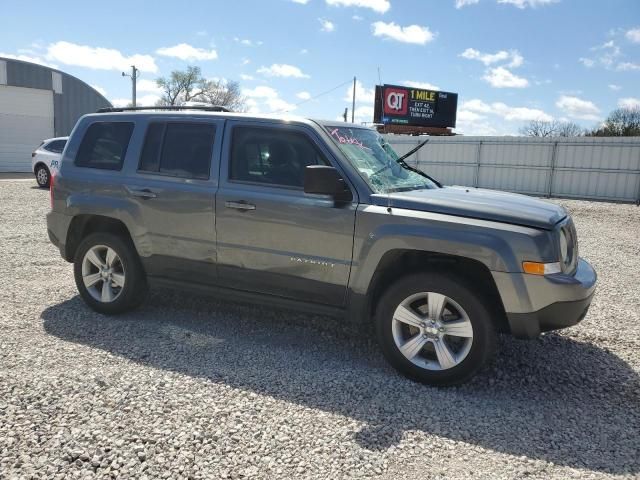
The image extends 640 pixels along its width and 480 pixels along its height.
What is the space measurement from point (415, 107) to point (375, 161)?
30102 millimetres

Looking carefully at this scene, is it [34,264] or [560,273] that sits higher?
[560,273]

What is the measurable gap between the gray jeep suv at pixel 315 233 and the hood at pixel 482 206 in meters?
0.01

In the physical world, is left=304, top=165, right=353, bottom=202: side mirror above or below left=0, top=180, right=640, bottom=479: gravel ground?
above

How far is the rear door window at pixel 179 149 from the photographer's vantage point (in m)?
4.45

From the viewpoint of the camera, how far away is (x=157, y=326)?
4.80 m

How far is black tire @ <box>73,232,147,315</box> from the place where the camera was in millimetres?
4809

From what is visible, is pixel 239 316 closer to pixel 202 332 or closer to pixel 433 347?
pixel 202 332

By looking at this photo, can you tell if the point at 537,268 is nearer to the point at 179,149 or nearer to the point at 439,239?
the point at 439,239

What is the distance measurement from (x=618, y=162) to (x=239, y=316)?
60.3 ft

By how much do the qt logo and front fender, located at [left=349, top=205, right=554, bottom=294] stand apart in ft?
97.3

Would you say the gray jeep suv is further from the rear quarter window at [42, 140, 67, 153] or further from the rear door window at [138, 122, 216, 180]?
the rear quarter window at [42, 140, 67, 153]

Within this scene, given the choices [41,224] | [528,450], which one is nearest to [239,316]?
[528,450]

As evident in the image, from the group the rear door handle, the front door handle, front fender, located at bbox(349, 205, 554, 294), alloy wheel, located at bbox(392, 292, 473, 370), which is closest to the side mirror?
front fender, located at bbox(349, 205, 554, 294)

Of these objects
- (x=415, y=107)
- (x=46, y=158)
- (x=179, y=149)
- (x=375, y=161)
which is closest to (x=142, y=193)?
(x=179, y=149)
